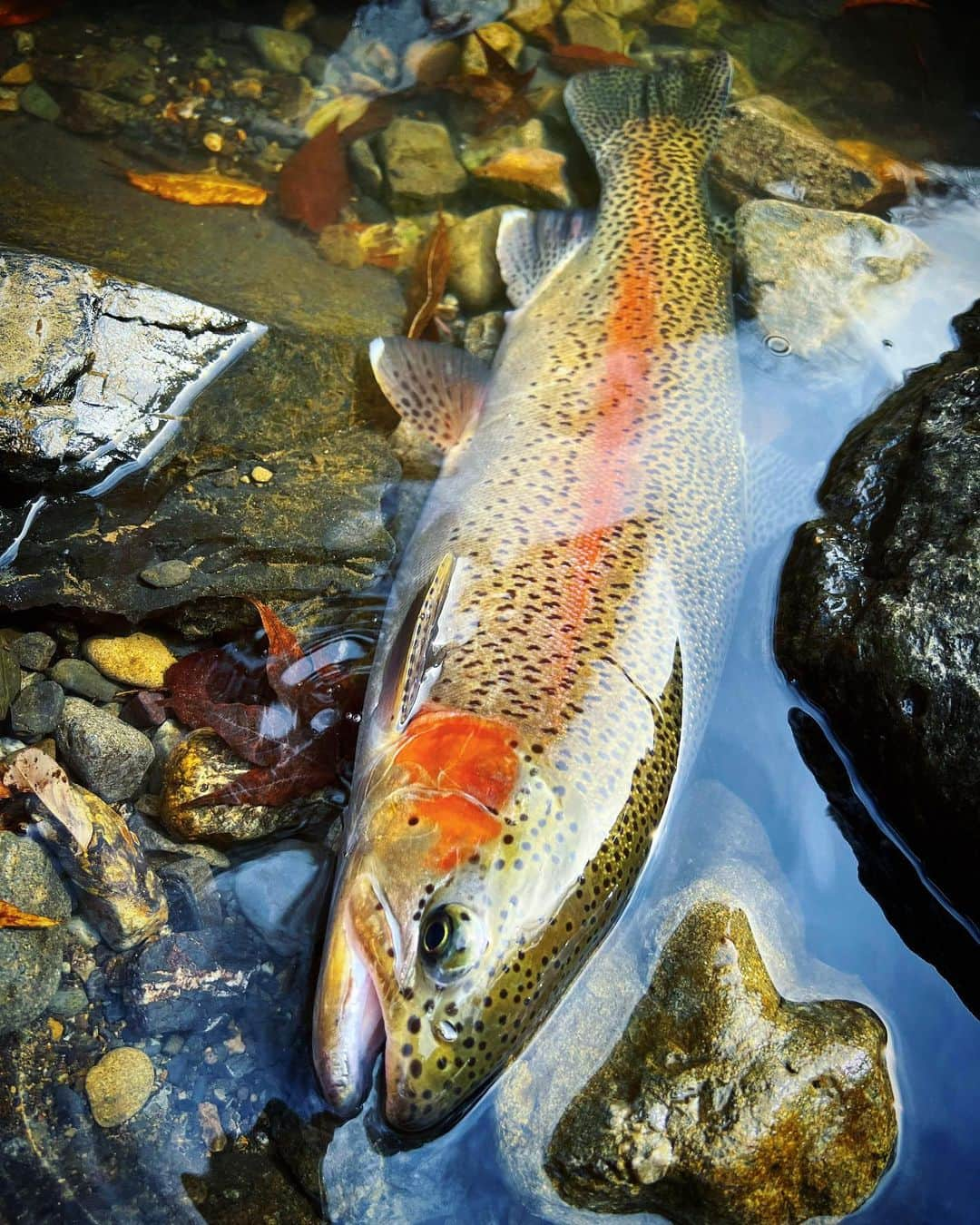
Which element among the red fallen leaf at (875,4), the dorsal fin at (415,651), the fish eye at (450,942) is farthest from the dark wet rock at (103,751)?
the red fallen leaf at (875,4)

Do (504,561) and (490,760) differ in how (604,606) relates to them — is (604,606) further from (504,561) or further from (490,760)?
(490,760)

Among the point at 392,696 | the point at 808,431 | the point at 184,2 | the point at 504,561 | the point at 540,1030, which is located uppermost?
the point at 184,2

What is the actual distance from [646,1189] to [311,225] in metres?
4.58

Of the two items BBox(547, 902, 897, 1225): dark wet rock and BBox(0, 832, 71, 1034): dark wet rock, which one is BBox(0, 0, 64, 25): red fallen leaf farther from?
BBox(547, 902, 897, 1225): dark wet rock

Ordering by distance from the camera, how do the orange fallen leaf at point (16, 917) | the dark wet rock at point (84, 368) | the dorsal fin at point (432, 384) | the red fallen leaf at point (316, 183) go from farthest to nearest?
the red fallen leaf at point (316, 183) < the dorsal fin at point (432, 384) < the dark wet rock at point (84, 368) < the orange fallen leaf at point (16, 917)

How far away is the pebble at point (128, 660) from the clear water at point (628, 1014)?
629 millimetres

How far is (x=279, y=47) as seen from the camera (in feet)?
17.7

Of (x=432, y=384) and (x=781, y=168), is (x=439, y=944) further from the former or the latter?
(x=781, y=168)

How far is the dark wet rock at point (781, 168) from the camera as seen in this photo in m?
5.08

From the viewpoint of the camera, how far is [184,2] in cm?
534

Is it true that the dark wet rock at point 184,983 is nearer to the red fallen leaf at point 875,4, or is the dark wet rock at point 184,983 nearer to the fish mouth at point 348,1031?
the fish mouth at point 348,1031

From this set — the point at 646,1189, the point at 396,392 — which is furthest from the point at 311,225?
the point at 646,1189


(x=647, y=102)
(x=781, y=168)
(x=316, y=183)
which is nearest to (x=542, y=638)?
(x=316, y=183)

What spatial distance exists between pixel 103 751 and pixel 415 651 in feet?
3.56
